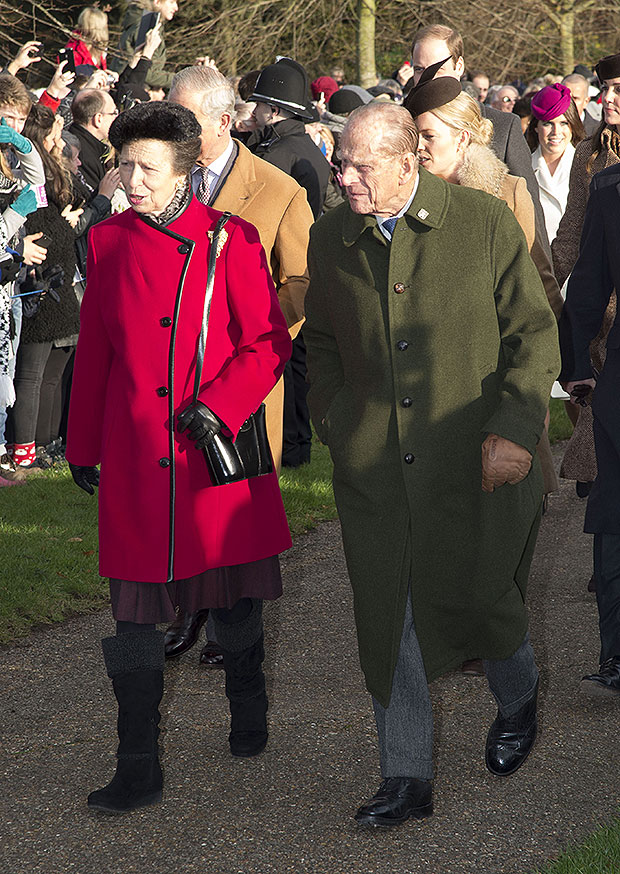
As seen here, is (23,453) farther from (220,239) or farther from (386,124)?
(386,124)

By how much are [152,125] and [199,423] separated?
0.90 meters

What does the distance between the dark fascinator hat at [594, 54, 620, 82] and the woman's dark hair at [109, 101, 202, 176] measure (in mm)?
2368

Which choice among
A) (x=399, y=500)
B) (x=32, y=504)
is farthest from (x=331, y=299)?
(x=32, y=504)

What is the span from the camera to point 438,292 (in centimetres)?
380

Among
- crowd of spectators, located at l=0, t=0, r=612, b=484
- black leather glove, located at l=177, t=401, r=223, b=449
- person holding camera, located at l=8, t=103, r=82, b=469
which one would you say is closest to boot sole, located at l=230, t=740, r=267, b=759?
black leather glove, located at l=177, t=401, r=223, b=449

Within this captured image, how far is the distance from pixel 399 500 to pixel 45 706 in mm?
1818

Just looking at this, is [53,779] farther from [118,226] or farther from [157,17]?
[157,17]

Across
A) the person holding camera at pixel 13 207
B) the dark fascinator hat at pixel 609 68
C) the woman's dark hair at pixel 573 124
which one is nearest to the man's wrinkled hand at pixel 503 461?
the dark fascinator hat at pixel 609 68

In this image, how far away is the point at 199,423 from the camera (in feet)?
12.8

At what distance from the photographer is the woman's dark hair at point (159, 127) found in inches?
154

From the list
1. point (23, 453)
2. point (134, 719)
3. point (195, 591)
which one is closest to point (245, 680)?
point (195, 591)

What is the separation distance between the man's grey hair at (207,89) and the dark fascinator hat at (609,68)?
1722mm

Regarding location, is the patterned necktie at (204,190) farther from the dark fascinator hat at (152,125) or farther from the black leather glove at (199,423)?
the black leather glove at (199,423)

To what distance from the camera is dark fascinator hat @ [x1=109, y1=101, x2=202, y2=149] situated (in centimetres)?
391
